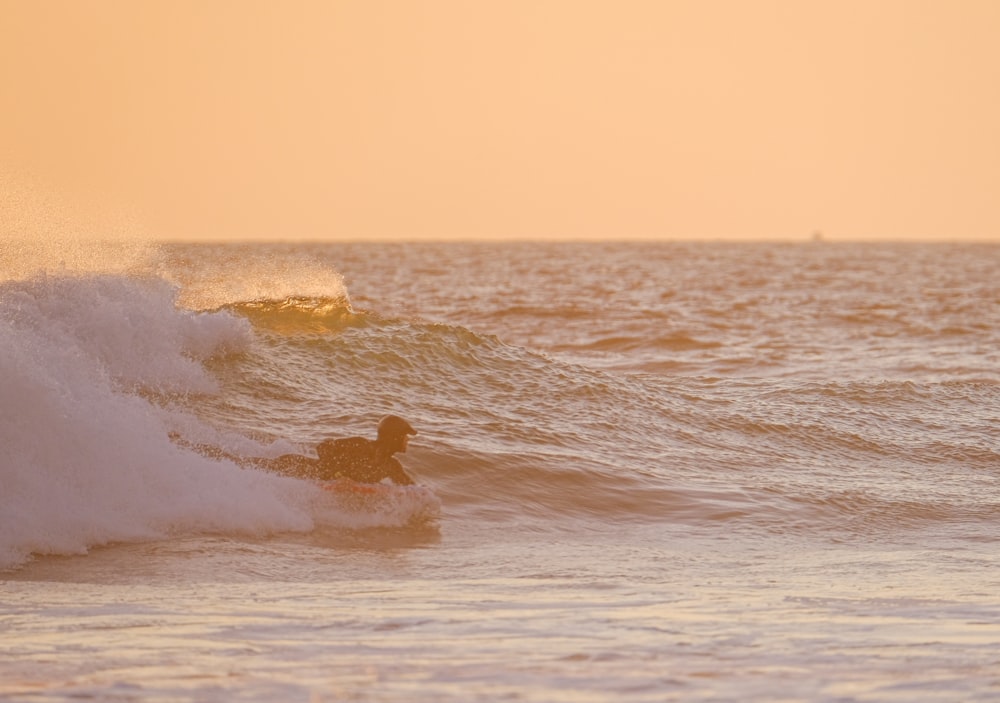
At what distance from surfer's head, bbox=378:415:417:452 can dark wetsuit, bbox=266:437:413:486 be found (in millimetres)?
94

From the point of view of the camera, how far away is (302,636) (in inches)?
273

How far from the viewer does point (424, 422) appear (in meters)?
14.4

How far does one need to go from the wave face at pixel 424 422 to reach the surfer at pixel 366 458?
255 mm

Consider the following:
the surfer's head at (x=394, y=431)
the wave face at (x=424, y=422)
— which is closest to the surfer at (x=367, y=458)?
the surfer's head at (x=394, y=431)

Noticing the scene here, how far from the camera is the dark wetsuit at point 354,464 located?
10.6 m

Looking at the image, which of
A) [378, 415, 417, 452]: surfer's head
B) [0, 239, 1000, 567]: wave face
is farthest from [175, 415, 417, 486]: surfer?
[0, 239, 1000, 567]: wave face

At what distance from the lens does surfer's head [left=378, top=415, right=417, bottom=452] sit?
10.5 m

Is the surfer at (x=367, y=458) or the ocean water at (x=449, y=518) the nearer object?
the ocean water at (x=449, y=518)

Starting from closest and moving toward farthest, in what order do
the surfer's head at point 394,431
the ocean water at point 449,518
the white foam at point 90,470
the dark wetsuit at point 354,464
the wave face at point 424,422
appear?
the ocean water at point 449,518 → the white foam at point 90,470 → the wave face at point 424,422 → the surfer's head at point 394,431 → the dark wetsuit at point 354,464

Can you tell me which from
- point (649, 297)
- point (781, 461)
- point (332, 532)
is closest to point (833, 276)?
point (649, 297)

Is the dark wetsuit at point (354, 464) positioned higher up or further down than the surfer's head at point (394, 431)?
further down

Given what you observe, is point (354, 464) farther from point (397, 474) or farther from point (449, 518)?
point (449, 518)

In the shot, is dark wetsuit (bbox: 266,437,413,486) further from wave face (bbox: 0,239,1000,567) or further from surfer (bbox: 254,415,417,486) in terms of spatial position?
wave face (bbox: 0,239,1000,567)

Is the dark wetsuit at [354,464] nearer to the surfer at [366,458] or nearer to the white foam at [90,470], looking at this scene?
the surfer at [366,458]
